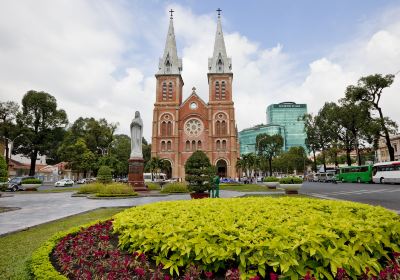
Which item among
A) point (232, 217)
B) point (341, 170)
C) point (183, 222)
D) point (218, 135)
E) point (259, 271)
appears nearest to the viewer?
point (259, 271)

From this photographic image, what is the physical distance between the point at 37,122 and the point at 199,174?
41114 millimetres

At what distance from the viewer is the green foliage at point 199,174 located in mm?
14828

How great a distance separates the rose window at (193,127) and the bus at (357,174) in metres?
25.5

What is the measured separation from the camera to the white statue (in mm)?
21531

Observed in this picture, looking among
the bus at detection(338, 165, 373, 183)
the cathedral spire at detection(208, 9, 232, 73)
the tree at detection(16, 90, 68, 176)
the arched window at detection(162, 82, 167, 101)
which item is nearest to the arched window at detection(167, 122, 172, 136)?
the arched window at detection(162, 82, 167, 101)

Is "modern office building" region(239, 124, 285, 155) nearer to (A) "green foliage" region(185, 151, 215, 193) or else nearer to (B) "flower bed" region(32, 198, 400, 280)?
(A) "green foliage" region(185, 151, 215, 193)

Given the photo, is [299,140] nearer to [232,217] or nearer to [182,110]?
[182,110]

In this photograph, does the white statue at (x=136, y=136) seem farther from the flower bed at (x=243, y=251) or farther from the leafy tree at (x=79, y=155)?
the leafy tree at (x=79, y=155)

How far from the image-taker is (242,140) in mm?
135000

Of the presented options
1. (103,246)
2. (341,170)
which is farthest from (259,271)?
(341,170)

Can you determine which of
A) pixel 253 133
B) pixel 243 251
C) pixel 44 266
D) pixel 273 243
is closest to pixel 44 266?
pixel 44 266

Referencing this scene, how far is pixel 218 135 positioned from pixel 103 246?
4905 centimetres

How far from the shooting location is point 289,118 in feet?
447

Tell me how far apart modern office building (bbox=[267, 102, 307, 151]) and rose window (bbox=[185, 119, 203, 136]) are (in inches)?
3346
